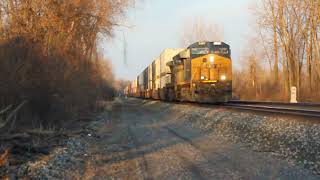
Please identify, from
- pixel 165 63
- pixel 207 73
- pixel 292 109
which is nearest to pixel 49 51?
pixel 207 73

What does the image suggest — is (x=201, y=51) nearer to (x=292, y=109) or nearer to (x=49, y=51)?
(x=292, y=109)

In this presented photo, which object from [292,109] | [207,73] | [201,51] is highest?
[201,51]

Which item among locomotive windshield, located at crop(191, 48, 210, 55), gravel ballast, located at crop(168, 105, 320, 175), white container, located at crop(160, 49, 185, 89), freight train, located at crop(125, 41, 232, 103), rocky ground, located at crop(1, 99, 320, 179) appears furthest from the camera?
white container, located at crop(160, 49, 185, 89)

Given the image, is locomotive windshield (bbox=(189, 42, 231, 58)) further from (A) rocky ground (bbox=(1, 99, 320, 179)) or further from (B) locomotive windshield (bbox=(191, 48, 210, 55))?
(A) rocky ground (bbox=(1, 99, 320, 179))

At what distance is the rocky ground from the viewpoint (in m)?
8.93

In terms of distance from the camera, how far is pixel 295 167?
367 inches

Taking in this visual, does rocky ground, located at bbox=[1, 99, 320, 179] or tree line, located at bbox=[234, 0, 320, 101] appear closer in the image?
rocky ground, located at bbox=[1, 99, 320, 179]

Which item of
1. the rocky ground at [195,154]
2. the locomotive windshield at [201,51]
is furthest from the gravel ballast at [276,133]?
the locomotive windshield at [201,51]

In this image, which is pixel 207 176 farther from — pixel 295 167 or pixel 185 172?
pixel 295 167

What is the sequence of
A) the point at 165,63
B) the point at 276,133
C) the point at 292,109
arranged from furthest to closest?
the point at 165,63
the point at 292,109
the point at 276,133

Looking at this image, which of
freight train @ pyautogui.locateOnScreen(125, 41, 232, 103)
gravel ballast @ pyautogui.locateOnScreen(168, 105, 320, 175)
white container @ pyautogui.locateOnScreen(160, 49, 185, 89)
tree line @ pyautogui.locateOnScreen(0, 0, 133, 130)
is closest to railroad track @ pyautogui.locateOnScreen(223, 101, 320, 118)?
gravel ballast @ pyautogui.locateOnScreen(168, 105, 320, 175)

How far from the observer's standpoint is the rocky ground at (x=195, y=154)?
893 cm

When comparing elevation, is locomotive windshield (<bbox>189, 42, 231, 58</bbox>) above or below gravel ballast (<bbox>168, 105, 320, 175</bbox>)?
above

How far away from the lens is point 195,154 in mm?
11445
